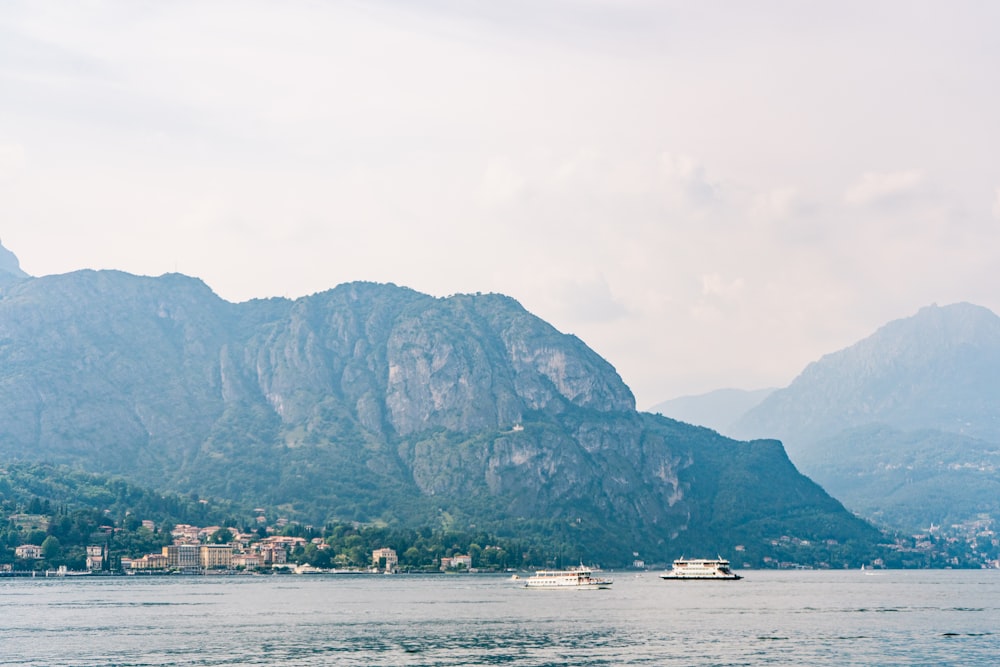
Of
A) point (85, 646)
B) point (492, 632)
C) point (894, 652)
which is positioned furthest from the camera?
point (492, 632)

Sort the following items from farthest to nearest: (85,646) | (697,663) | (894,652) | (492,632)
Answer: (492,632) < (85,646) < (894,652) < (697,663)

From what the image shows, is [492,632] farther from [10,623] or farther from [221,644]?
[10,623]

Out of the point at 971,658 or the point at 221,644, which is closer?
the point at 971,658

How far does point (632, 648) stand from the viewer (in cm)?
16212

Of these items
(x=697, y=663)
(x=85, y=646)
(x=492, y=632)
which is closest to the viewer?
(x=697, y=663)

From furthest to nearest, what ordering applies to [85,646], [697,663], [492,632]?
1. [492,632]
2. [85,646]
3. [697,663]

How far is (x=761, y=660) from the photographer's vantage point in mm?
146250

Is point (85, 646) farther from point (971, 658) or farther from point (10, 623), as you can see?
point (971, 658)

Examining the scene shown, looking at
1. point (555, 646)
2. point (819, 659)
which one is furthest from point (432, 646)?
point (819, 659)

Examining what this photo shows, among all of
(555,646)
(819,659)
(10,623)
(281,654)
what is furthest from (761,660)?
(10,623)

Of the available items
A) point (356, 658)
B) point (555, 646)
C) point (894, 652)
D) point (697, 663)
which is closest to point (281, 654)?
point (356, 658)

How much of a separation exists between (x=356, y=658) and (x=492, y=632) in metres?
38.6

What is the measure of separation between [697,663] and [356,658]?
3812 cm

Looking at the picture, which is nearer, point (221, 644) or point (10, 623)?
point (221, 644)
